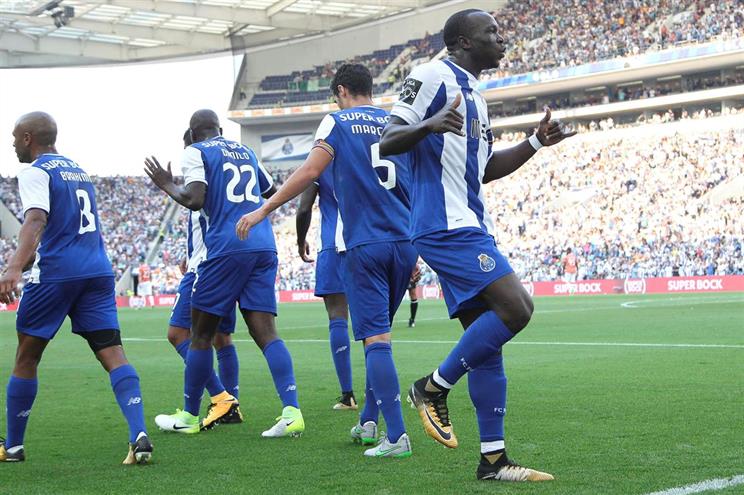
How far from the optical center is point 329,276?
26.2ft

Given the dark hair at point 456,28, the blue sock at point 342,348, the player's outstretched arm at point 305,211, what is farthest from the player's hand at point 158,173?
the dark hair at point 456,28

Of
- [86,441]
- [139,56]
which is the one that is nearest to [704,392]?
[86,441]

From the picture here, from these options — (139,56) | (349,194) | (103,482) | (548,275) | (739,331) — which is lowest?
(548,275)

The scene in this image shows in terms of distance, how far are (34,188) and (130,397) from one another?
4.44 ft

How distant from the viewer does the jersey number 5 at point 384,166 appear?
20.0 feet

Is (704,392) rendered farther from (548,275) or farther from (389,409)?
(548,275)

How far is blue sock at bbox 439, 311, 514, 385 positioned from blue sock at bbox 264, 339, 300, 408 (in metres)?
2.29

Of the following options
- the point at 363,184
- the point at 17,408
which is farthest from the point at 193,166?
the point at 17,408

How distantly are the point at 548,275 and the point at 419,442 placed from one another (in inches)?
1455

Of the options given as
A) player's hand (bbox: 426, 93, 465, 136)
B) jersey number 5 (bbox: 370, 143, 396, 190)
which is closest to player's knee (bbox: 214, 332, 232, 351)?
jersey number 5 (bbox: 370, 143, 396, 190)

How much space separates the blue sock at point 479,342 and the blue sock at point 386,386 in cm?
107

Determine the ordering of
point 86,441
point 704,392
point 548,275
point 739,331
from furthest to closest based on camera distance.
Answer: point 548,275 → point 739,331 → point 704,392 → point 86,441

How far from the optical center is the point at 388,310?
604 centimetres

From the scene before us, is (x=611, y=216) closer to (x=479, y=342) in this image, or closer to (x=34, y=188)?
(x=34, y=188)
